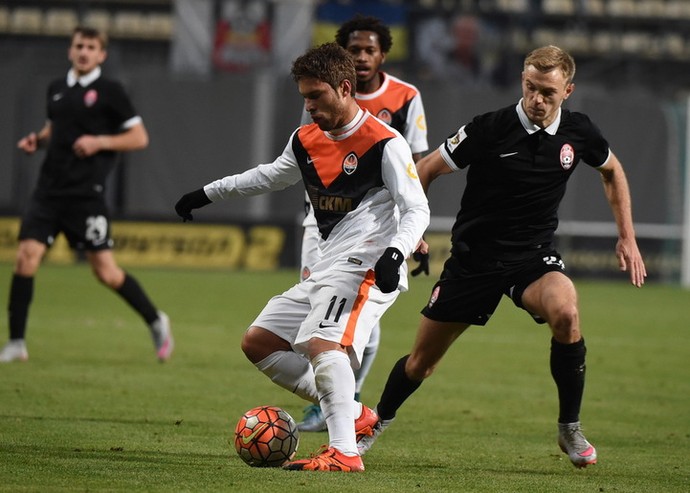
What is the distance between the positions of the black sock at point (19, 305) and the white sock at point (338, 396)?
15.4ft

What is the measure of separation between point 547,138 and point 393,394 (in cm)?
148

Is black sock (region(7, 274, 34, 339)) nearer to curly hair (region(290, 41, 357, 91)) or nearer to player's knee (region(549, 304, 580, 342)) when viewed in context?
A: curly hair (region(290, 41, 357, 91))

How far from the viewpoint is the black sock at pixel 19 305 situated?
9766 mm

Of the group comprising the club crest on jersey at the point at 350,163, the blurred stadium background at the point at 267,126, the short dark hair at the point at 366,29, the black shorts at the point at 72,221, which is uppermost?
the short dark hair at the point at 366,29

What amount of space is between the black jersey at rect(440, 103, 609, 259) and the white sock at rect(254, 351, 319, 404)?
0.99 meters

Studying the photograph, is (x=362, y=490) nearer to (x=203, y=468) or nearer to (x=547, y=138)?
(x=203, y=468)

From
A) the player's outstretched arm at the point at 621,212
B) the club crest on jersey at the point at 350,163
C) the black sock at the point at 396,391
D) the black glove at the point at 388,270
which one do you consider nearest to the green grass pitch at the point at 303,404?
the black sock at the point at 396,391

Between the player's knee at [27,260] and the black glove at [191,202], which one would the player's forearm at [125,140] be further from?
the black glove at [191,202]

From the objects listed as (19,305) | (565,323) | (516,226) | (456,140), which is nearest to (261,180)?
(456,140)

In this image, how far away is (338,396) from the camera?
18.5 feet

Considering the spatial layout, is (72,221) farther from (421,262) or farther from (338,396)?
(338,396)

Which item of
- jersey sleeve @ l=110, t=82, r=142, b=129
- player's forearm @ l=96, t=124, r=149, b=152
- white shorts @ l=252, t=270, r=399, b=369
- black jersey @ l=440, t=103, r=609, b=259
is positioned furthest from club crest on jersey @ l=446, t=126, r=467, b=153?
jersey sleeve @ l=110, t=82, r=142, b=129

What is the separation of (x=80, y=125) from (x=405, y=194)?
502cm

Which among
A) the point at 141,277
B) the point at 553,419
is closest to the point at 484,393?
the point at 553,419
